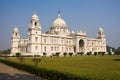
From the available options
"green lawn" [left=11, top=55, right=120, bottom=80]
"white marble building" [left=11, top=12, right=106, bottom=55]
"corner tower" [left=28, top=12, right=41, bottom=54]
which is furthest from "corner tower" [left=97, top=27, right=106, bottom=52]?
"green lawn" [left=11, top=55, right=120, bottom=80]

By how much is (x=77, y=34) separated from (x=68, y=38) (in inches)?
168

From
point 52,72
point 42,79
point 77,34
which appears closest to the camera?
point 52,72

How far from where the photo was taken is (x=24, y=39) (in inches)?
3531

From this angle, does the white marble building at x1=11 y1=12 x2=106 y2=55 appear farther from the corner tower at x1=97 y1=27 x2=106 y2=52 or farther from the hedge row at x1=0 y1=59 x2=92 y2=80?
the hedge row at x1=0 y1=59 x2=92 y2=80

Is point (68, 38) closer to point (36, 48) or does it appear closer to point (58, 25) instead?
point (58, 25)

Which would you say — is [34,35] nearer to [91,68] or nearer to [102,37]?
[102,37]

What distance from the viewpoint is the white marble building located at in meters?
77.0

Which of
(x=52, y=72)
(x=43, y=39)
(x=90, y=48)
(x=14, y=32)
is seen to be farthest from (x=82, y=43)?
(x=52, y=72)

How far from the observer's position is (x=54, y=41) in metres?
84.4

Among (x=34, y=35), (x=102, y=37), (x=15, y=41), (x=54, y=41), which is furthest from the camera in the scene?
(x=102, y=37)

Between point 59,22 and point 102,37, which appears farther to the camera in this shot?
point 102,37

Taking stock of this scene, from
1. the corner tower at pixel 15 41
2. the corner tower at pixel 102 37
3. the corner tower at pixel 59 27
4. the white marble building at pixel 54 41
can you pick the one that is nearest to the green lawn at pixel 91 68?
the white marble building at pixel 54 41

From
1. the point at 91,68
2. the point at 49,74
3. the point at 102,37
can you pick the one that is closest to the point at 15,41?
the point at 102,37

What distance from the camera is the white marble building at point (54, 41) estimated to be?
77012 mm
